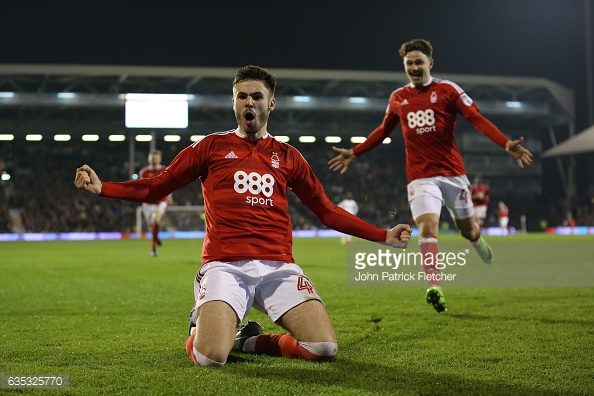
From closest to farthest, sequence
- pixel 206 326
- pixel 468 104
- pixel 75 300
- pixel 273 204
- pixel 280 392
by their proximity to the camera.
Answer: pixel 280 392
pixel 206 326
pixel 273 204
pixel 468 104
pixel 75 300

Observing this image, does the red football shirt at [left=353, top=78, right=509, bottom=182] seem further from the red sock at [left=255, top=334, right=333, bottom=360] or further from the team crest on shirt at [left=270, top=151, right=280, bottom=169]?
the red sock at [left=255, top=334, right=333, bottom=360]

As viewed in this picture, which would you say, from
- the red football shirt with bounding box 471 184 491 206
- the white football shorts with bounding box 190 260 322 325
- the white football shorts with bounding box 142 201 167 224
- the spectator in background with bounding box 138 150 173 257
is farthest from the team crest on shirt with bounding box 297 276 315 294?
the red football shirt with bounding box 471 184 491 206

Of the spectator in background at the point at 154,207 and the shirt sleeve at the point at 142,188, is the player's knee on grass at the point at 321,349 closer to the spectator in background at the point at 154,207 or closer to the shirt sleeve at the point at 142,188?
the shirt sleeve at the point at 142,188

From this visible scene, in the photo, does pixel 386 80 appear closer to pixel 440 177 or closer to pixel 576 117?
pixel 576 117

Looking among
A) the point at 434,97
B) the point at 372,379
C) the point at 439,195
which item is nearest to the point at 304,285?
the point at 372,379

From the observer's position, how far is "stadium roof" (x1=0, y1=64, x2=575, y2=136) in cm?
3566

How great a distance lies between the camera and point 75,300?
7.51 meters

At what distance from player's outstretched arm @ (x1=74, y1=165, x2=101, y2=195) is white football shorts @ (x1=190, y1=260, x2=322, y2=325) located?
0.86 meters

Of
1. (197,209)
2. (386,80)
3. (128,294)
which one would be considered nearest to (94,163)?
(197,209)

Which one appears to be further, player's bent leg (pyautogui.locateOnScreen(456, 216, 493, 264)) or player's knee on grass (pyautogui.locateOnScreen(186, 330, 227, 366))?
player's bent leg (pyautogui.locateOnScreen(456, 216, 493, 264))

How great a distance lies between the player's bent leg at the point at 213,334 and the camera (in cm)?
390

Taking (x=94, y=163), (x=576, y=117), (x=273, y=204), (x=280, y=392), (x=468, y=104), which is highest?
(x=576, y=117)

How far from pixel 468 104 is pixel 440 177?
756mm

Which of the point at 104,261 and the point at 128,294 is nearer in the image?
the point at 128,294
